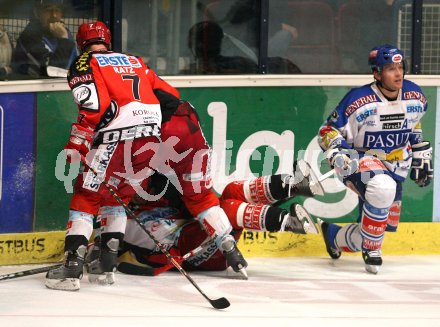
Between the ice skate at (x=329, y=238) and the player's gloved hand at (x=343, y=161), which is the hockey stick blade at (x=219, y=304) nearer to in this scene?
the player's gloved hand at (x=343, y=161)

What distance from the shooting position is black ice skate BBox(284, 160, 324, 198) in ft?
25.7

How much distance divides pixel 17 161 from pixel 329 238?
1.92 m

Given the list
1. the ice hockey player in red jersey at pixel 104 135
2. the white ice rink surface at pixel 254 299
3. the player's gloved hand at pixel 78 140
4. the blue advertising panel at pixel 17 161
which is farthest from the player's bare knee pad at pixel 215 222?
the blue advertising panel at pixel 17 161

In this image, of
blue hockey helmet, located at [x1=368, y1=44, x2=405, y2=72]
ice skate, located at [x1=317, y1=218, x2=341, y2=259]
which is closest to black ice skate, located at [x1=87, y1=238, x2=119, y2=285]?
ice skate, located at [x1=317, y1=218, x2=341, y2=259]

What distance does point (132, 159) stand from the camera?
7.36 m

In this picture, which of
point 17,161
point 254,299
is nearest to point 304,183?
point 254,299

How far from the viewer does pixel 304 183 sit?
784 centimetres

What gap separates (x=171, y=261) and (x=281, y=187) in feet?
3.17

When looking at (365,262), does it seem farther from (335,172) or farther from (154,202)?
(154,202)

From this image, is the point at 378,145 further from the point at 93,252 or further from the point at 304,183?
the point at 93,252

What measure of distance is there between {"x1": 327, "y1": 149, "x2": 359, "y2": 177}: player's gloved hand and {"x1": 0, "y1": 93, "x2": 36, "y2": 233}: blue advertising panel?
1.72 metres

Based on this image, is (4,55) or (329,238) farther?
(329,238)

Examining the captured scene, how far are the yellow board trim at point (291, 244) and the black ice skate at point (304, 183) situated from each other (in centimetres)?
62

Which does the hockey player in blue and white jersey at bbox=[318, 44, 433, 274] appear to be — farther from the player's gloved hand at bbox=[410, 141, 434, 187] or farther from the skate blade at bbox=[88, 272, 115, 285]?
the skate blade at bbox=[88, 272, 115, 285]
